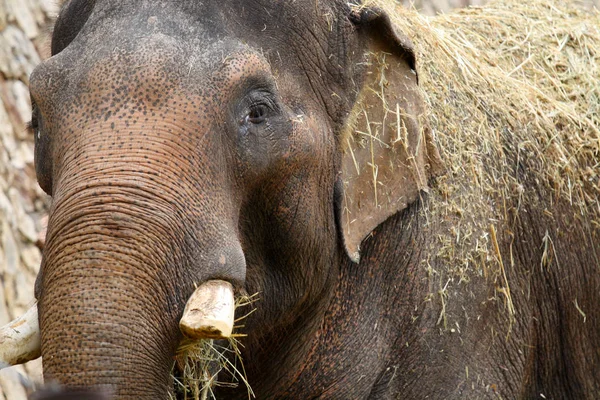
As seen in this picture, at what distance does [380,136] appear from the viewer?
3.80 m

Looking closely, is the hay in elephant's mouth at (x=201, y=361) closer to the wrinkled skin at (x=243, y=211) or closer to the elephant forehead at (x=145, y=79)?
the wrinkled skin at (x=243, y=211)

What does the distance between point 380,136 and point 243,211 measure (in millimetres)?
668

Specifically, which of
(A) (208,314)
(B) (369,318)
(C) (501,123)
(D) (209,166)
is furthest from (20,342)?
(C) (501,123)

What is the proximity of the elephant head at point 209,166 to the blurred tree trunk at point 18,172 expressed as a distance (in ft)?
9.24

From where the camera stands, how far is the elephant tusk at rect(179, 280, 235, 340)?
285cm

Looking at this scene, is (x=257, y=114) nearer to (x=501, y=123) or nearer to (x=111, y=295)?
(x=111, y=295)

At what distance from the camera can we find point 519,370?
4.28 m

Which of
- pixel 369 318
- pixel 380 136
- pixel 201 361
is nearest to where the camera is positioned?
pixel 201 361

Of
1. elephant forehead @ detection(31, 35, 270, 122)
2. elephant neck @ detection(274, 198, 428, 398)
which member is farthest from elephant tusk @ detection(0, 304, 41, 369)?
elephant neck @ detection(274, 198, 428, 398)

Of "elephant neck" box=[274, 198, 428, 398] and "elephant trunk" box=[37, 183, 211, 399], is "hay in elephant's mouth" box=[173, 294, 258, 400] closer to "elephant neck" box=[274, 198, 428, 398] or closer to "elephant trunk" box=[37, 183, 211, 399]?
"elephant trunk" box=[37, 183, 211, 399]

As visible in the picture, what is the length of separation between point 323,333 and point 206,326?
1146 millimetres

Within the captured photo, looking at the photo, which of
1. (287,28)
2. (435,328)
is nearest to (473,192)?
(435,328)

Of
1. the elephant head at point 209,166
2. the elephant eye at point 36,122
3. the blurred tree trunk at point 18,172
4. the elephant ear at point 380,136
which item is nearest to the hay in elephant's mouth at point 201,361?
the elephant head at point 209,166

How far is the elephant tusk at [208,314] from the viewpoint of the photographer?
9.34ft
